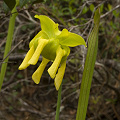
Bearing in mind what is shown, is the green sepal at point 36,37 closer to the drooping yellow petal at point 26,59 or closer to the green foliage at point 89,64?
the drooping yellow petal at point 26,59

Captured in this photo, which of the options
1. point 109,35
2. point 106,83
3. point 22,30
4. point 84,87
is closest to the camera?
A: point 84,87

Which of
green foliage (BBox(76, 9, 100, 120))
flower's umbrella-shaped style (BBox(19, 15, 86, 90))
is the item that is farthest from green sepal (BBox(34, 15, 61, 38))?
green foliage (BBox(76, 9, 100, 120))

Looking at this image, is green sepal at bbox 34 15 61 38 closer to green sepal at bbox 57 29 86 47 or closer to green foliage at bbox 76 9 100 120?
green sepal at bbox 57 29 86 47

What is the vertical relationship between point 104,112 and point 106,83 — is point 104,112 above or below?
below

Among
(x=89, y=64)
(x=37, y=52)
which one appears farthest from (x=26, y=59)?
(x=89, y=64)

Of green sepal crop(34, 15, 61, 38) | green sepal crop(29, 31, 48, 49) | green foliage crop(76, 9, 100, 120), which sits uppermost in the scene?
green sepal crop(34, 15, 61, 38)

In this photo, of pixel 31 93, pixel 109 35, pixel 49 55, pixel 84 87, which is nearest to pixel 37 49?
pixel 49 55

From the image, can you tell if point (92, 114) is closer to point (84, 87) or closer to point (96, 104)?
point (96, 104)
